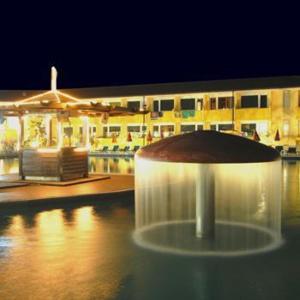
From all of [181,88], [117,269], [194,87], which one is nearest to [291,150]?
[194,87]

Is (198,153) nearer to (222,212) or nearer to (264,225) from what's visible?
(264,225)

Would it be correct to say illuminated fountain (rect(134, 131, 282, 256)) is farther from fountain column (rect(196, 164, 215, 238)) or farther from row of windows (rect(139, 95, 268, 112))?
row of windows (rect(139, 95, 268, 112))

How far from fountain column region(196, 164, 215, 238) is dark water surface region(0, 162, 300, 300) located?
134 cm

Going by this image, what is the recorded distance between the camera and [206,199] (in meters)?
8.93

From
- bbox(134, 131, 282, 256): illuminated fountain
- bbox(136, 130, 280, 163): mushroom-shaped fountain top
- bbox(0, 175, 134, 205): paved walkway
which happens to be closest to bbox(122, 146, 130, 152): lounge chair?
bbox(0, 175, 134, 205): paved walkway

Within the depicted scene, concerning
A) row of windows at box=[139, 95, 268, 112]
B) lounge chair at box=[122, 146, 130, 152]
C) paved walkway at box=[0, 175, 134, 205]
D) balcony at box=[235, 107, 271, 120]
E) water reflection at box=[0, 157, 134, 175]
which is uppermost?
row of windows at box=[139, 95, 268, 112]

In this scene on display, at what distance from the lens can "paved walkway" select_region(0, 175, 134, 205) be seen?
1311 cm

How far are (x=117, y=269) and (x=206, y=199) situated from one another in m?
2.62

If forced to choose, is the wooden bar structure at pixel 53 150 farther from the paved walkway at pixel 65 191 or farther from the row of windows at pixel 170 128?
the row of windows at pixel 170 128

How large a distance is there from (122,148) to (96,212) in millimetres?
32836

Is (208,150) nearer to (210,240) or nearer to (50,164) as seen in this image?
(210,240)

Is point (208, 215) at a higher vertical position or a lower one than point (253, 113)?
lower

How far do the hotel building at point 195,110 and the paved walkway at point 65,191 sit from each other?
923 inches

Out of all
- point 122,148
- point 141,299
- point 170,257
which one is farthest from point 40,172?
point 122,148
